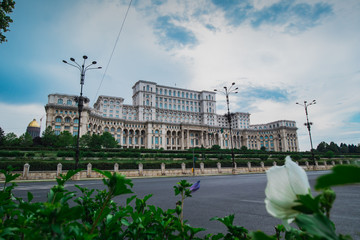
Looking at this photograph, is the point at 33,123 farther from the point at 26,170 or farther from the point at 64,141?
the point at 26,170

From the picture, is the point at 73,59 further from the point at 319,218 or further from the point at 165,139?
the point at 165,139

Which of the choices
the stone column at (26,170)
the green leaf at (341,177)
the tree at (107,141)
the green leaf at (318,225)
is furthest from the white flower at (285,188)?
the tree at (107,141)

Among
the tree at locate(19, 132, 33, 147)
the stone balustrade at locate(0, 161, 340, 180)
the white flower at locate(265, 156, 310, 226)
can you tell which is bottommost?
the stone balustrade at locate(0, 161, 340, 180)

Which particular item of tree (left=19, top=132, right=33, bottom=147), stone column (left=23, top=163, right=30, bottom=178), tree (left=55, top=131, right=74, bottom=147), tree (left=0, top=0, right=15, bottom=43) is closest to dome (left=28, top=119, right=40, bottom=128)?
tree (left=19, top=132, right=33, bottom=147)

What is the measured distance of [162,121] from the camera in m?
87.9

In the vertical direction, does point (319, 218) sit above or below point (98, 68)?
below

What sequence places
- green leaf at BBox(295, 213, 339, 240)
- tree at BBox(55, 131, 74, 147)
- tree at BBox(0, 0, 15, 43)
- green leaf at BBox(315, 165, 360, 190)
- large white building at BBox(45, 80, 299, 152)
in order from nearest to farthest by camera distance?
green leaf at BBox(315, 165, 360, 190) → green leaf at BBox(295, 213, 339, 240) → tree at BBox(0, 0, 15, 43) → tree at BBox(55, 131, 74, 147) → large white building at BBox(45, 80, 299, 152)

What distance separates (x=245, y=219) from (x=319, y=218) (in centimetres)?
451

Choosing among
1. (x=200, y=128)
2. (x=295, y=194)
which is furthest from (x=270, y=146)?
(x=295, y=194)

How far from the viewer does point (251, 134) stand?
355ft

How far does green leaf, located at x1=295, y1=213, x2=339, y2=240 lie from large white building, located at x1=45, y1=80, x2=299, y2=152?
70.1 metres

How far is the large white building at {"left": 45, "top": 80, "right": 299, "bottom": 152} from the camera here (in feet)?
216

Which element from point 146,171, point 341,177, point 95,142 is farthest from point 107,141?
point 341,177

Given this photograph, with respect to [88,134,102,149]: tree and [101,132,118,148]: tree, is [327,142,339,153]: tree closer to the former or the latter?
[101,132,118,148]: tree
